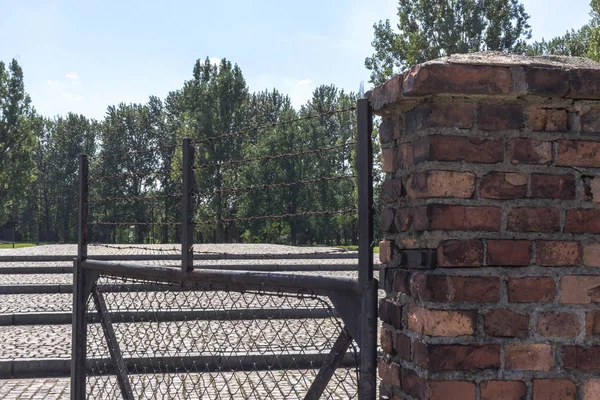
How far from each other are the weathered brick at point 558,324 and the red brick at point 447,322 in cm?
21

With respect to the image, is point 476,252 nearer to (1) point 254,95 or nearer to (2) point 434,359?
(2) point 434,359

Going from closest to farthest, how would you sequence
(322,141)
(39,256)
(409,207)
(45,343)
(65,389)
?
(409,207) → (65,389) → (45,343) → (39,256) → (322,141)

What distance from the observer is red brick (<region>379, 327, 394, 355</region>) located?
7.97 ft

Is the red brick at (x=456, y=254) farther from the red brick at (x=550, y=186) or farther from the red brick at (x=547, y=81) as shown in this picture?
the red brick at (x=547, y=81)

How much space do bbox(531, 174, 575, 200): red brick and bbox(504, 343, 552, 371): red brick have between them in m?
0.43

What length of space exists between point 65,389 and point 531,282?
544 centimetres

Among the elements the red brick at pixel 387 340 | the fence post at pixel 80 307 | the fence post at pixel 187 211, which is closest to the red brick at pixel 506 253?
the red brick at pixel 387 340

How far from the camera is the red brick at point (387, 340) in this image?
2.43 metres

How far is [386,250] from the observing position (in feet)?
8.07

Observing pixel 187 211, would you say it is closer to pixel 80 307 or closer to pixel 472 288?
pixel 80 307

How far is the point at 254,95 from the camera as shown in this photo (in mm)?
71312

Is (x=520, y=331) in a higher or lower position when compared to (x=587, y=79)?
lower

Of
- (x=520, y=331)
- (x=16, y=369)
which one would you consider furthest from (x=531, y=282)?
(x=16, y=369)

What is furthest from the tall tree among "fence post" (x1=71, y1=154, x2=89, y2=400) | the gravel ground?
"fence post" (x1=71, y1=154, x2=89, y2=400)
